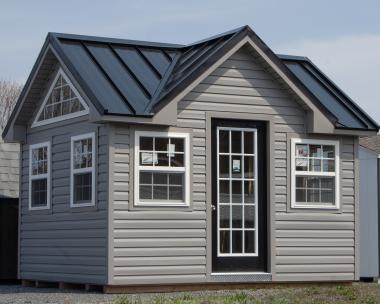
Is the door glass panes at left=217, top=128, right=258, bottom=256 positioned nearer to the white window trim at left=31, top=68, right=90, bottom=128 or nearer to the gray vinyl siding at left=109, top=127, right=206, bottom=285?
the gray vinyl siding at left=109, top=127, right=206, bottom=285

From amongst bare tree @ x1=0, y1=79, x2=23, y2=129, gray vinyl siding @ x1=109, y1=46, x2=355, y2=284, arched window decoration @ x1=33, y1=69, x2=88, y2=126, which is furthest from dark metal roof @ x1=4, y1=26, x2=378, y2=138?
bare tree @ x1=0, y1=79, x2=23, y2=129

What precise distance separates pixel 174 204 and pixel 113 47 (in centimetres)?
346

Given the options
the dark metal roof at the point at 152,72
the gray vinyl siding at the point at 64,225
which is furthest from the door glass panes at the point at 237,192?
the gray vinyl siding at the point at 64,225

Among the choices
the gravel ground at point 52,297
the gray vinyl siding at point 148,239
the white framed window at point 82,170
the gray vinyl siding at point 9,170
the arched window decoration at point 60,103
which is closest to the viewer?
the gravel ground at point 52,297

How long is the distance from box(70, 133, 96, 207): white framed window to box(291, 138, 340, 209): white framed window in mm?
3633

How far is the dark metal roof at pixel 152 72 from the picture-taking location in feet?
58.5

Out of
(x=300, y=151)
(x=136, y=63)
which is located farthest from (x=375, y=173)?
(x=136, y=63)

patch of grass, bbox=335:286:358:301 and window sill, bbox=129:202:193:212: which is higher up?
window sill, bbox=129:202:193:212

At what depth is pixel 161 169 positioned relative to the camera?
58.6 feet

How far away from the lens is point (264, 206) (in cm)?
1898

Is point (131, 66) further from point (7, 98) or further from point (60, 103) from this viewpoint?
point (7, 98)

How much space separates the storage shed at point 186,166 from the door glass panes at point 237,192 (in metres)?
0.02

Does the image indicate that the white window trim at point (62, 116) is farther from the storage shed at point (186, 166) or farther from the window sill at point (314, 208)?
the window sill at point (314, 208)

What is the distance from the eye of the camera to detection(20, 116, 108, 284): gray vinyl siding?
1781 centimetres
